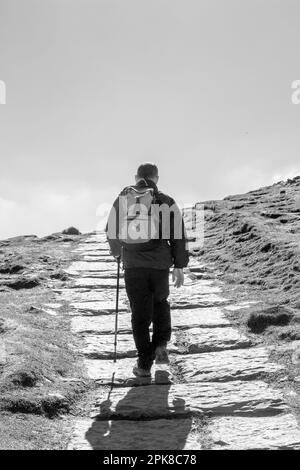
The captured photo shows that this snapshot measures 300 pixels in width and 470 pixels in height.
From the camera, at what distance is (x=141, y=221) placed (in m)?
6.62

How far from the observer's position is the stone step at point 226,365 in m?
6.24

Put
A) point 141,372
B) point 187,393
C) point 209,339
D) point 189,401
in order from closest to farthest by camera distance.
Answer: point 189,401 → point 187,393 → point 141,372 → point 209,339

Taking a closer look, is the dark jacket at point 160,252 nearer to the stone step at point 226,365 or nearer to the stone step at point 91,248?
the stone step at point 226,365

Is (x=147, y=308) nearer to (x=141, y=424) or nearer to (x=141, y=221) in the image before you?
(x=141, y=221)

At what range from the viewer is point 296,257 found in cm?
1087

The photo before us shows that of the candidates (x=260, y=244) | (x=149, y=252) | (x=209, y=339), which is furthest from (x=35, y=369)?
(x=260, y=244)

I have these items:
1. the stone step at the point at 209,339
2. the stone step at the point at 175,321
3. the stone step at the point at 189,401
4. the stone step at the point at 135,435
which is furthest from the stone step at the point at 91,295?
the stone step at the point at 135,435

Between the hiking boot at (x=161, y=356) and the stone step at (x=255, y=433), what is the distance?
5.36ft

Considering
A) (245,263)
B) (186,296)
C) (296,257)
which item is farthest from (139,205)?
(245,263)

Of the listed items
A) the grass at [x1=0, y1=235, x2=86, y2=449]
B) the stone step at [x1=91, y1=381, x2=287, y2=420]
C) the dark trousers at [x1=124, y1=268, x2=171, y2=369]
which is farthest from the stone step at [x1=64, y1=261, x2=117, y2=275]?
the stone step at [x1=91, y1=381, x2=287, y2=420]

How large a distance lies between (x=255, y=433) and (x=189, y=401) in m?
0.89
